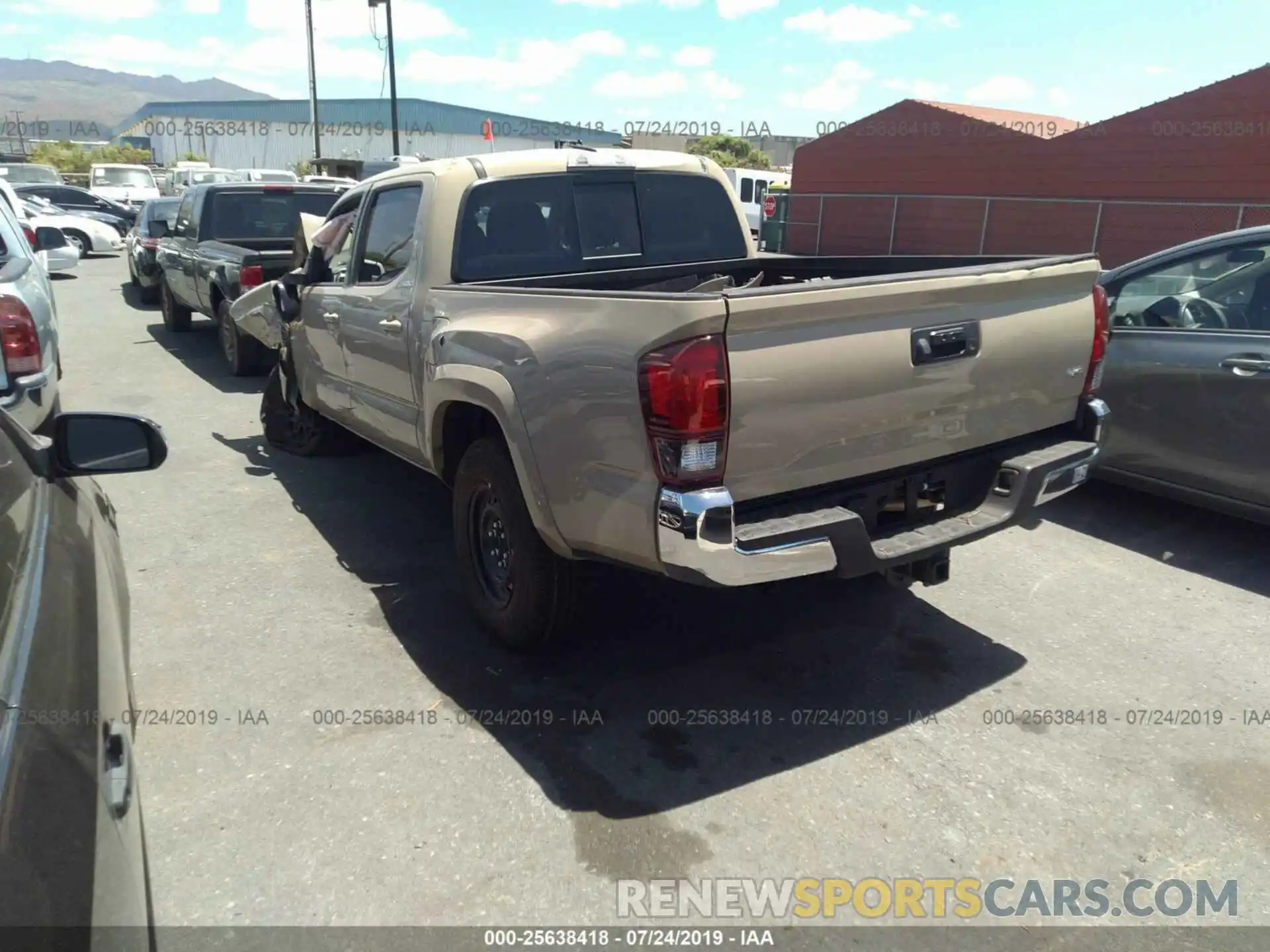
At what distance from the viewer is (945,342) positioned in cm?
329

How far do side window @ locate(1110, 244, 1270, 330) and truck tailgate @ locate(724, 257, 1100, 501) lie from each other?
1650 mm

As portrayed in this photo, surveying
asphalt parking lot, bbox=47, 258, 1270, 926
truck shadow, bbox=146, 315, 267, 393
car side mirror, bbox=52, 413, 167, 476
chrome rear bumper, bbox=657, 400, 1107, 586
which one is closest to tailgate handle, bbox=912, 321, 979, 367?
chrome rear bumper, bbox=657, 400, 1107, 586

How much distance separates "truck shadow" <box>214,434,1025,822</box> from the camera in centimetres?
325

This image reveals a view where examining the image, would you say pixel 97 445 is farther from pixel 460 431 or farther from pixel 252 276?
pixel 252 276

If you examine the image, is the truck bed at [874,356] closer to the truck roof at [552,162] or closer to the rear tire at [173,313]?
the truck roof at [552,162]

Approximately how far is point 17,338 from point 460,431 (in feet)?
9.12

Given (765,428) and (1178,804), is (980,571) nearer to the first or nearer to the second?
(1178,804)

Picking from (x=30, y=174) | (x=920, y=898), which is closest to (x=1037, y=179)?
(x=920, y=898)

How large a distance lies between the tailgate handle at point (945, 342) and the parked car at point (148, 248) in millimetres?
12263

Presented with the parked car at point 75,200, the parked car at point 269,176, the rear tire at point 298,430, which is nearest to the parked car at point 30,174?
the parked car at point 75,200

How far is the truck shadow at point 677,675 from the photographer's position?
3.25 metres

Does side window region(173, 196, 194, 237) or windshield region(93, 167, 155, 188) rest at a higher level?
windshield region(93, 167, 155, 188)

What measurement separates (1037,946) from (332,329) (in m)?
4.52

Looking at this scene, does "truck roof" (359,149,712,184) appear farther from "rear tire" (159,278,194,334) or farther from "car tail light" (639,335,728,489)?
"rear tire" (159,278,194,334)
